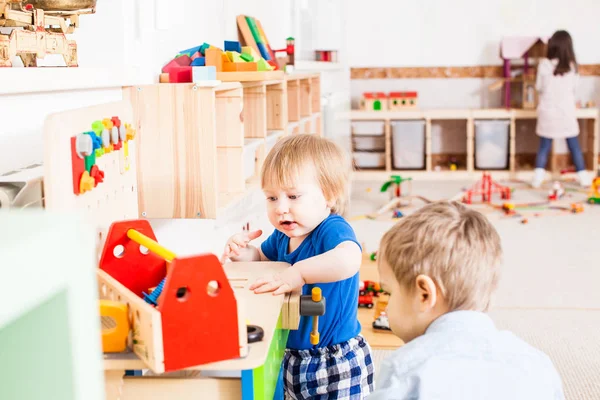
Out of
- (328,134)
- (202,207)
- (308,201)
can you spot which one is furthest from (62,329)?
(328,134)

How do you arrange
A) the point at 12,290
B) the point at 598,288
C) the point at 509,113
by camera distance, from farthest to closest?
the point at 509,113
the point at 598,288
the point at 12,290

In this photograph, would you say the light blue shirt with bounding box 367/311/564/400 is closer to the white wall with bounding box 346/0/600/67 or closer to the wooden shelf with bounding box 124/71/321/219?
the wooden shelf with bounding box 124/71/321/219

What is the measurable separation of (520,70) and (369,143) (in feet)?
4.17

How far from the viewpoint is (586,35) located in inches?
226

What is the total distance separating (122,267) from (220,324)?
0.34m

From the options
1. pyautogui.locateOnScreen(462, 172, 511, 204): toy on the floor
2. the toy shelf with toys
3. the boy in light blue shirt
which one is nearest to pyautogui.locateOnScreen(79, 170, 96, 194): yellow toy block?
the boy in light blue shirt

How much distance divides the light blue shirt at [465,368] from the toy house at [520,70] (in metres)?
4.93

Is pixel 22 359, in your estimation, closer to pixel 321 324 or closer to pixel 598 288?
pixel 321 324

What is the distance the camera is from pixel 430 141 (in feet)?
18.8

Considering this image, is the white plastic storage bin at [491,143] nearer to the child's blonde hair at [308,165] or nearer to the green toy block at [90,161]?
the child's blonde hair at [308,165]

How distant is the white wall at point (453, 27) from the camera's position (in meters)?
5.76

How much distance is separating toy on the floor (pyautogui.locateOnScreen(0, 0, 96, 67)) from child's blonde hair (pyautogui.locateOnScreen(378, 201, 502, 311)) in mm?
680

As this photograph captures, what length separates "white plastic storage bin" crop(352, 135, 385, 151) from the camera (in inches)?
228

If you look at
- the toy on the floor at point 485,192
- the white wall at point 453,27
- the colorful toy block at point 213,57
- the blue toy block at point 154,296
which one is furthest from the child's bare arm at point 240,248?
the white wall at point 453,27
